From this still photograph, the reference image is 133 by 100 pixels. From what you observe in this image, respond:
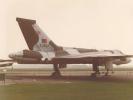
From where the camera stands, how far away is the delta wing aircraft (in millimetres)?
43406

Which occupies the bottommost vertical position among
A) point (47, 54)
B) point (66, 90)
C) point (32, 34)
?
point (66, 90)

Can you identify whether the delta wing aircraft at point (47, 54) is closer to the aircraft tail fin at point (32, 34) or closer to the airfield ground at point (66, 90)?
the aircraft tail fin at point (32, 34)

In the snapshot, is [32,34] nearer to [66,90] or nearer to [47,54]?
[47,54]

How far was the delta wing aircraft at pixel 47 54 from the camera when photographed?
43406 millimetres

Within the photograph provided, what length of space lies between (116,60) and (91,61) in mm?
3539

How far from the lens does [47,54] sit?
4469cm

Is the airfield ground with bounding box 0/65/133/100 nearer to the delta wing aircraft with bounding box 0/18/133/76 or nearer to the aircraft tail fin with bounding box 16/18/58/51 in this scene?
the delta wing aircraft with bounding box 0/18/133/76

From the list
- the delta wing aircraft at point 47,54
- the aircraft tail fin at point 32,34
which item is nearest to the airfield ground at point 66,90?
the delta wing aircraft at point 47,54

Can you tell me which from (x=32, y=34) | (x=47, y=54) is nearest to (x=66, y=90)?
(x=47, y=54)

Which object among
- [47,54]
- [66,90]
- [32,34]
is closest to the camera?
[66,90]

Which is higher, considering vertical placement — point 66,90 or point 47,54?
point 47,54

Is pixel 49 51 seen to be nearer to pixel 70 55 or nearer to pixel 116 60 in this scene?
pixel 70 55

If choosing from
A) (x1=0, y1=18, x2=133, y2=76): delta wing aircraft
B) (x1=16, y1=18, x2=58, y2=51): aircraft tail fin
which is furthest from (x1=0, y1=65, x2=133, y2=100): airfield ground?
(x1=16, y1=18, x2=58, y2=51): aircraft tail fin

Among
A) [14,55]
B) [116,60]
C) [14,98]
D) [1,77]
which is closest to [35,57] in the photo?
[14,55]
